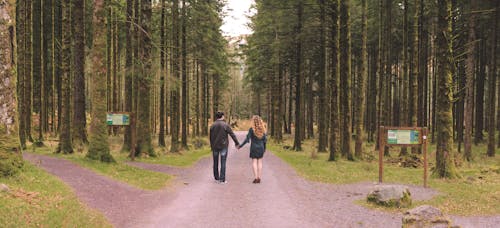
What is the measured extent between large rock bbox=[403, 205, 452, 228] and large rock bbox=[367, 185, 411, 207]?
179 centimetres

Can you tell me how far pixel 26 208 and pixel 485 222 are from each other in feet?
26.9

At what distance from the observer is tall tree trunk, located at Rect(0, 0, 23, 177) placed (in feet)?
25.4

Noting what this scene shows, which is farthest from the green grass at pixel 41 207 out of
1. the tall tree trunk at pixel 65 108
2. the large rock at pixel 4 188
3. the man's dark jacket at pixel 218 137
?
the tall tree trunk at pixel 65 108

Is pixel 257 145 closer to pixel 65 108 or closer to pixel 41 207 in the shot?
pixel 41 207

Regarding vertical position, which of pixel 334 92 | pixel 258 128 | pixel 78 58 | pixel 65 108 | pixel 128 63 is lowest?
pixel 258 128

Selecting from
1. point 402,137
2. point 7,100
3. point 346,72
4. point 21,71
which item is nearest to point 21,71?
point 21,71

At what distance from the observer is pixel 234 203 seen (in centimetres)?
818

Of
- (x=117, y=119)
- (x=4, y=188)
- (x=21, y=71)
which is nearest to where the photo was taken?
(x=4, y=188)

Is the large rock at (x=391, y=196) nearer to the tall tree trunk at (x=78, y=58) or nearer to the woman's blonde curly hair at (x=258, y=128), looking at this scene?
the woman's blonde curly hair at (x=258, y=128)

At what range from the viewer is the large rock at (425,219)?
20.0 feet

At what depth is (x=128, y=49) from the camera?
774 inches

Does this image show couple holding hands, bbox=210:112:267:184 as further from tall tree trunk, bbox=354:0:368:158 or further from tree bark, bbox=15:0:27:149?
tree bark, bbox=15:0:27:149

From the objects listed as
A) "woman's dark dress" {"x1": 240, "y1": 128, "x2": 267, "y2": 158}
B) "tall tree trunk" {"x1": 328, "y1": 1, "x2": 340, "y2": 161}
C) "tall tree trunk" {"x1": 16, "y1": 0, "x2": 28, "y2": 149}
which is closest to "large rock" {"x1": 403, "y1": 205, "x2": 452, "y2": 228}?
"woman's dark dress" {"x1": 240, "y1": 128, "x2": 267, "y2": 158}

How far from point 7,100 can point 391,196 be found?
8.53m
